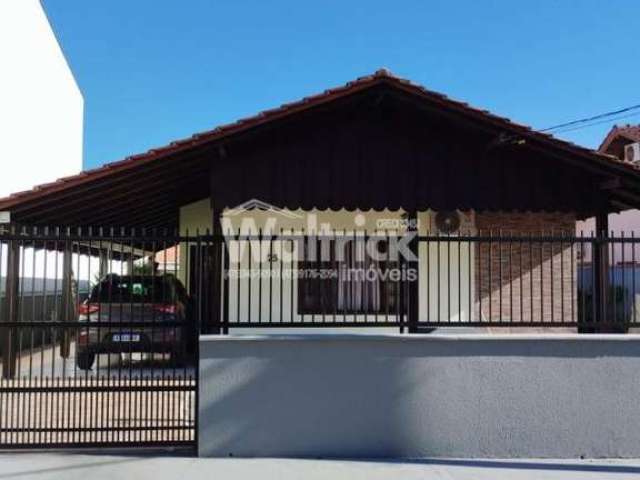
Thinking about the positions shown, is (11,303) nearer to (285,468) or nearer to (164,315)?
(164,315)

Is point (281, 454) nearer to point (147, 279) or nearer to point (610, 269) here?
point (147, 279)

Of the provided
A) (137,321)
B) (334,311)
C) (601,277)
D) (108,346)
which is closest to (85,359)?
(108,346)

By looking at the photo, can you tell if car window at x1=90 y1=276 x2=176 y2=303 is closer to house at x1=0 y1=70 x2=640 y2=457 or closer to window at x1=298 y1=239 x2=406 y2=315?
house at x1=0 y1=70 x2=640 y2=457

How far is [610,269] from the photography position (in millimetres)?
7320

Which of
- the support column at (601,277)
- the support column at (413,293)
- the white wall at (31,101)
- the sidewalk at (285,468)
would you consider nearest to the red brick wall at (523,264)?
the support column at (601,277)

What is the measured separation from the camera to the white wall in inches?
540

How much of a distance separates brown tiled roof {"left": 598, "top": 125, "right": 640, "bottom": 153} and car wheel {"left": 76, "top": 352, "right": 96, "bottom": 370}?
22.2m

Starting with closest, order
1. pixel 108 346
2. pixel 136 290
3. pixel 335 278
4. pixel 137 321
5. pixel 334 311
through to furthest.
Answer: pixel 334 311, pixel 137 321, pixel 108 346, pixel 136 290, pixel 335 278

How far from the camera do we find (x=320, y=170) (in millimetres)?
8000

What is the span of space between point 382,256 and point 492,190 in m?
1.63

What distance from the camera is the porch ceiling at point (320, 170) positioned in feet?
24.9

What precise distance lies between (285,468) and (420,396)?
1366 millimetres

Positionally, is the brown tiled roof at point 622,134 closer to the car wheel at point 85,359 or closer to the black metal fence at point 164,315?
the black metal fence at point 164,315

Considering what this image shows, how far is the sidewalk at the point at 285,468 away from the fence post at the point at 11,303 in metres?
0.95
